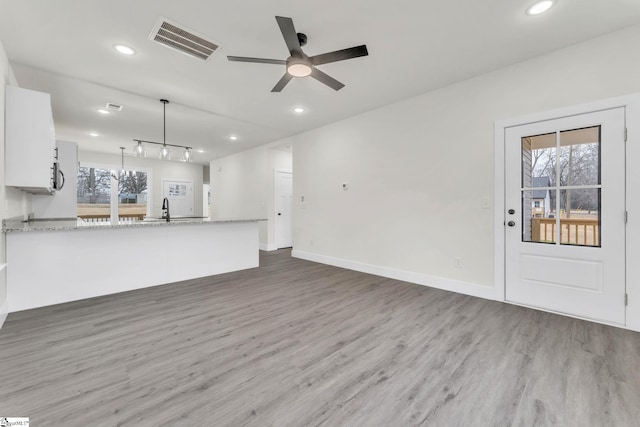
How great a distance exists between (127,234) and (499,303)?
4.78 m

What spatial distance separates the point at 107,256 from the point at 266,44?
324 cm

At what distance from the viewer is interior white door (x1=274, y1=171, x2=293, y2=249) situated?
6.99 meters

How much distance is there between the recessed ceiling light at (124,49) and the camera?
2.71 m

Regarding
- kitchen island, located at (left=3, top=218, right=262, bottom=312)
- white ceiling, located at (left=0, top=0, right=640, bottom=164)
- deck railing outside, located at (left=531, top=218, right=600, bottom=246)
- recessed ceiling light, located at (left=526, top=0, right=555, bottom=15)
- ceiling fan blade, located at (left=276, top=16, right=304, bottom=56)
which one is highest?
white ceiling, located at (left=0, top=0, right=640, bottom=164)

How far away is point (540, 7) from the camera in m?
2.21

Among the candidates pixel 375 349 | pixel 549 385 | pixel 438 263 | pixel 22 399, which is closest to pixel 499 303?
pixel 438 263

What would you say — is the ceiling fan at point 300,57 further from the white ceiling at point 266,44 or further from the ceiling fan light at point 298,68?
the white ceiling at point 266,44

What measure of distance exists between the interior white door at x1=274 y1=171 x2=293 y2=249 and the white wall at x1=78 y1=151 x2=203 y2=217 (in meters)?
4.38

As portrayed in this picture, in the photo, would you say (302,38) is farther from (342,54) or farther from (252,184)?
(252,184)

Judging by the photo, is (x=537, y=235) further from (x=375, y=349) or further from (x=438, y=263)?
(x=375, y=349)

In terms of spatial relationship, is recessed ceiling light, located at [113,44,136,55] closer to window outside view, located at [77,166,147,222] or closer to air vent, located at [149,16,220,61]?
air vent, located at [149,16,220,61]

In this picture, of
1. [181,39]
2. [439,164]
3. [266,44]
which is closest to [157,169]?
[181,39]

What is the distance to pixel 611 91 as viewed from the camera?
8.41 feet

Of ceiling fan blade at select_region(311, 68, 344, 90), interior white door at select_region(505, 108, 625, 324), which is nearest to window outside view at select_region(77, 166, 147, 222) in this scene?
ceiling fan blade at select_region(311, 68, 344, 90)
